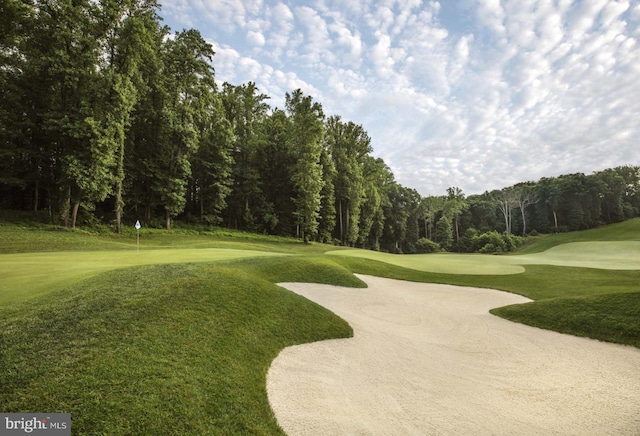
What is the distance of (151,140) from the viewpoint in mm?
33719

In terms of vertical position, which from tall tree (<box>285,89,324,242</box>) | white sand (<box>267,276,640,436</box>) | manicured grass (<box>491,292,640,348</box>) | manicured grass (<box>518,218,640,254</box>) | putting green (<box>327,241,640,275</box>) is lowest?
white sand (<box>267,276,640,436</box>)

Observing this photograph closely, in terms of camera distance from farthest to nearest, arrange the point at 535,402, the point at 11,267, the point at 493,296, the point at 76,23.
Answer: the point at 76,23
the point at 493,296
the point at 11,267
the point at 535,402

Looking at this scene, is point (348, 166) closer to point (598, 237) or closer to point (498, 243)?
point (498, 243)

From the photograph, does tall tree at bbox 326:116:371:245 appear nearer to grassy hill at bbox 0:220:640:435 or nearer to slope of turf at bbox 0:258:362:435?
grassy hill at bbox 0:220:640:435

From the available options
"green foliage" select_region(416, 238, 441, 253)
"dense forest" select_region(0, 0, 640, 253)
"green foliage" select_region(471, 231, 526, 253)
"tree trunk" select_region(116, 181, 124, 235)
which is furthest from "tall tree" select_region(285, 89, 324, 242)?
"green foliage" select_region(416, 238, 441, 253)

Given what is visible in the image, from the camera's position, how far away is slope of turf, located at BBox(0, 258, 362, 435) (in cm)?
396

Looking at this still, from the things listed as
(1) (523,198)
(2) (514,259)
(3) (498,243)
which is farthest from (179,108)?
(1) (523,198)

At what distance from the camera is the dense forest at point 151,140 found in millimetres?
22828

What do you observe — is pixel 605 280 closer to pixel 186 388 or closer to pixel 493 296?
pixel 493 296

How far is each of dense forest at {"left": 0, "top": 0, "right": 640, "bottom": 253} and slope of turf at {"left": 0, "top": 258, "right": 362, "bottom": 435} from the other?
67.5 feet

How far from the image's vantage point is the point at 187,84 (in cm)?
3256

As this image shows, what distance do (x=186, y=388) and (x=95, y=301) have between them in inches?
155

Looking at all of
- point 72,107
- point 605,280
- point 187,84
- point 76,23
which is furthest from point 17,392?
point 187,84

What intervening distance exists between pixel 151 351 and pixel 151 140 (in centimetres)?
3469
